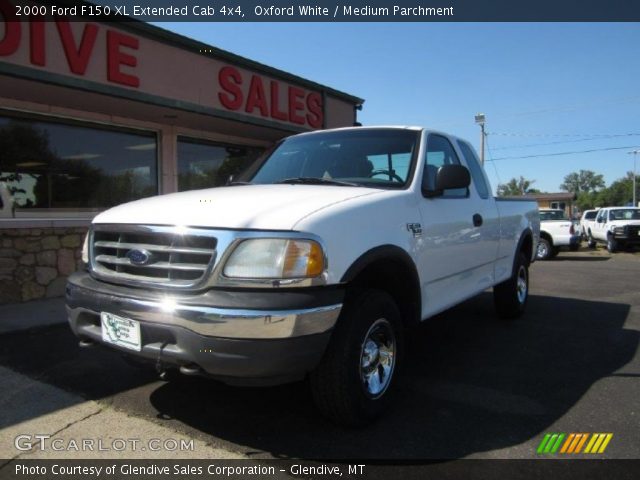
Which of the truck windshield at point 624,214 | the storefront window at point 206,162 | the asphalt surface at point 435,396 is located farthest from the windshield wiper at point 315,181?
the truck windshield at point 624,214

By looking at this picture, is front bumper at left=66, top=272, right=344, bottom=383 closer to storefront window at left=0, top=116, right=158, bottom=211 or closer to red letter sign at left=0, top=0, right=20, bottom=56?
red letter sign at left=0, top=0, right=20, bottom=56

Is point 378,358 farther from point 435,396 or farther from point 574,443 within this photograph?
point 574,443

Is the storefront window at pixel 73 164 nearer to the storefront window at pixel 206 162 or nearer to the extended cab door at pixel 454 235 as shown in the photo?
the storefront window at pixel 206 162

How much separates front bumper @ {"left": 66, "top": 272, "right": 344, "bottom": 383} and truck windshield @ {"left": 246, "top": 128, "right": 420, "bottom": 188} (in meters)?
1.31

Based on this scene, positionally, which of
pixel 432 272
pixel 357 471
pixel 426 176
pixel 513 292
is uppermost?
pixel 426 176

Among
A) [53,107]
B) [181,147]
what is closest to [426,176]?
[53,107]

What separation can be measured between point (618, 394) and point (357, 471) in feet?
7.32

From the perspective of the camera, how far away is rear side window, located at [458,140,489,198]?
5.05 m

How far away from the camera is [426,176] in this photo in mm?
3902

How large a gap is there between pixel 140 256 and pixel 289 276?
0.89m

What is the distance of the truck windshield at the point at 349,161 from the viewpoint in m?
3.86

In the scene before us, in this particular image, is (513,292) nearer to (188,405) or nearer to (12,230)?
(188,405)

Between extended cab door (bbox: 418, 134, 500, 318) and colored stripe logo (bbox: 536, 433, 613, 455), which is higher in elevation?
extended cab door (bbox: 418, 134, 500, 318)

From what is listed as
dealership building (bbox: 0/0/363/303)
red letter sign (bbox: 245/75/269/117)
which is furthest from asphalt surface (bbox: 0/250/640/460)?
red letter sign (bbox: 245/75/269/117)
